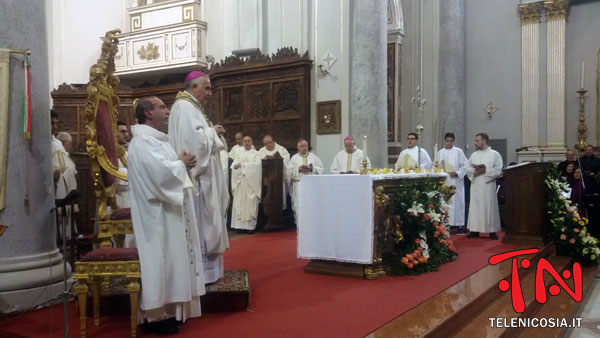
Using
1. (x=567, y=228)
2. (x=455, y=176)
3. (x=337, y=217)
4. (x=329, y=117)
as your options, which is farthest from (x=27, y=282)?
(x=329, y=117)

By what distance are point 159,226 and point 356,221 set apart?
2425 millimetres

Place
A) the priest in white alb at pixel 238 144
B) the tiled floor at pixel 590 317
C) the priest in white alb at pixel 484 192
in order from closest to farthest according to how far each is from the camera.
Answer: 1. the tiled floor at pixel 590 317
2. the priest in white alb at pixel 484 192
3. the priest in white alb at pixel 238 144

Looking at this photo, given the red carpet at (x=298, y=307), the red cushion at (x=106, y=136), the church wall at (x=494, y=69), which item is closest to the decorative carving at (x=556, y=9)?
the church wall at (x=494, y=69)

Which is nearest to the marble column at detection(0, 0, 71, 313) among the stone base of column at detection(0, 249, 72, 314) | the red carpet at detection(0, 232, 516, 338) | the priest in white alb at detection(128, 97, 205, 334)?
the stone base of column at detection(0, 249, 72, 314)

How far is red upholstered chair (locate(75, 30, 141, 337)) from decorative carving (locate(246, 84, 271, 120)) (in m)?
6.27

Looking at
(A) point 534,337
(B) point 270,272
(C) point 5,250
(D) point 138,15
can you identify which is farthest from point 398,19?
(C) point 5,250

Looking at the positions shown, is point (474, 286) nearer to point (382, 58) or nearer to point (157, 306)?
point (157, 306)

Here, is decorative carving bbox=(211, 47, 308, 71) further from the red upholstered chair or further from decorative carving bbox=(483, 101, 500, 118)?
the red upholstered chair

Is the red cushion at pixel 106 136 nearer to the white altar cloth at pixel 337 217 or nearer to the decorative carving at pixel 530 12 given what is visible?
the white altar cloth at pixel 337 217

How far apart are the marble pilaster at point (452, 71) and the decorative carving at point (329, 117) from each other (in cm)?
368

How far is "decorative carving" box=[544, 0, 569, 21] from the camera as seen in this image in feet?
38.2

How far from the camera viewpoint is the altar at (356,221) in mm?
5227

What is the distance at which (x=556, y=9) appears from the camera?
11703mm

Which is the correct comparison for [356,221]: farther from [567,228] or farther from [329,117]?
[329,117]
